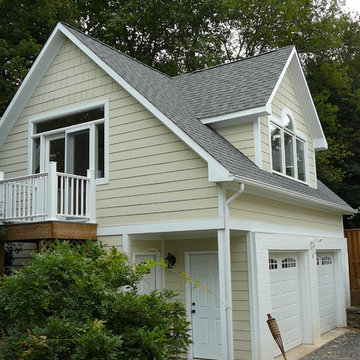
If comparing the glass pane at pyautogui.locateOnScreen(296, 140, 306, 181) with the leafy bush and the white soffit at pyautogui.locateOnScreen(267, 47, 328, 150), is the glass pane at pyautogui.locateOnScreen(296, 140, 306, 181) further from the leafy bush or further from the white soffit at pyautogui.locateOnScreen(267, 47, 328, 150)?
the leafy bush

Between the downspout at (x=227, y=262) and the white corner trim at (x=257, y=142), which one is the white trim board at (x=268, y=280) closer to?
the downspout at (x=227, y=262)

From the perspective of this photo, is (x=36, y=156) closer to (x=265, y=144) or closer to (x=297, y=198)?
(x=265, y=144)

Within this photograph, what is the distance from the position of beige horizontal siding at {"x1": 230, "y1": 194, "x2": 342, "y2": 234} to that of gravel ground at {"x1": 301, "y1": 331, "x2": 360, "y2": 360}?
9.33 ft

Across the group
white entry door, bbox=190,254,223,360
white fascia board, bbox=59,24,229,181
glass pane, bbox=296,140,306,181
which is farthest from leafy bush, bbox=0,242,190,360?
glass pane, bbox=296,140,306,181

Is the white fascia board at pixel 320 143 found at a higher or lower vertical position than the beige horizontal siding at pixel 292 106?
lower

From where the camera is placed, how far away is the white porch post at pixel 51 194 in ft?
29.0

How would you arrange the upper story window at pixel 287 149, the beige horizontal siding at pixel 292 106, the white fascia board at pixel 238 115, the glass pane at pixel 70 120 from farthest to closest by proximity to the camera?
the beige horizontal siding at pixel 292 106, the upper story window at pixel 287 149, the glass pane at pixel 70 120, the white fascia board at pixel 238 115

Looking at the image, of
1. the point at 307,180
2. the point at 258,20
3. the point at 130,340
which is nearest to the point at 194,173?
the point at 130,340

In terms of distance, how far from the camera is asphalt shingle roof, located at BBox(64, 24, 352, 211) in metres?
9.36

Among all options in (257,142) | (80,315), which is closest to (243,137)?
(257,142)

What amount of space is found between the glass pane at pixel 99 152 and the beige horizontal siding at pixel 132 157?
0.34 m

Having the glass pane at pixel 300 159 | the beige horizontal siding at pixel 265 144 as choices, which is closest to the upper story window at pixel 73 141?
the beige horizontal siding at pixel 265 144

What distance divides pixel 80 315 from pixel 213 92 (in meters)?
7.72

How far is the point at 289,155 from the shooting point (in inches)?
478
